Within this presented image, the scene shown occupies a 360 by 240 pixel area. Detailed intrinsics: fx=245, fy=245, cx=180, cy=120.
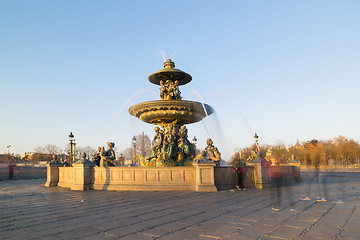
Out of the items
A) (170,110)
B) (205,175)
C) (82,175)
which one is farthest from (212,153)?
(82,175)

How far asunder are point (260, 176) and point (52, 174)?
493 inches

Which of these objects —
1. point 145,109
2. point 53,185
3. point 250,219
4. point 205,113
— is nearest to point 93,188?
point 53,185

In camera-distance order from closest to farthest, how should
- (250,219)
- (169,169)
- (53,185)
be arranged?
(250,219) → (169,169) → (53,185)

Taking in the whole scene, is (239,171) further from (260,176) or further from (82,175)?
(82,175)

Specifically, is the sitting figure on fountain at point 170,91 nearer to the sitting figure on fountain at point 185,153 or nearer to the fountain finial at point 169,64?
the fountain finial at point 169,64

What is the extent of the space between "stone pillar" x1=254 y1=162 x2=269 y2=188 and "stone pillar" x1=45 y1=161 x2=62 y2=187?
12.2 m

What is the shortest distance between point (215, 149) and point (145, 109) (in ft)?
17.4

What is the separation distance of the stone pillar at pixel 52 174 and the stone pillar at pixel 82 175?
9.64ft

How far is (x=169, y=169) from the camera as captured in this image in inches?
471

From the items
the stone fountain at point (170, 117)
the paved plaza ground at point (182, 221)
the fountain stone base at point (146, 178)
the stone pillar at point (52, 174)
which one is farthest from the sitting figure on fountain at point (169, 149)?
the paved plaza ground at point (182, 221)

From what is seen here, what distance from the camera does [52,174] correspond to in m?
15.4

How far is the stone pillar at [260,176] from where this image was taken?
12.8 metres

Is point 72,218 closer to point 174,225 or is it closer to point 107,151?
point 174,225

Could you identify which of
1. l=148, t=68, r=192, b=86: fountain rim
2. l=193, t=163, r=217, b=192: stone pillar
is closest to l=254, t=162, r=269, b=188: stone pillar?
l=193, t=163, r=217, b=192: stone pillar
